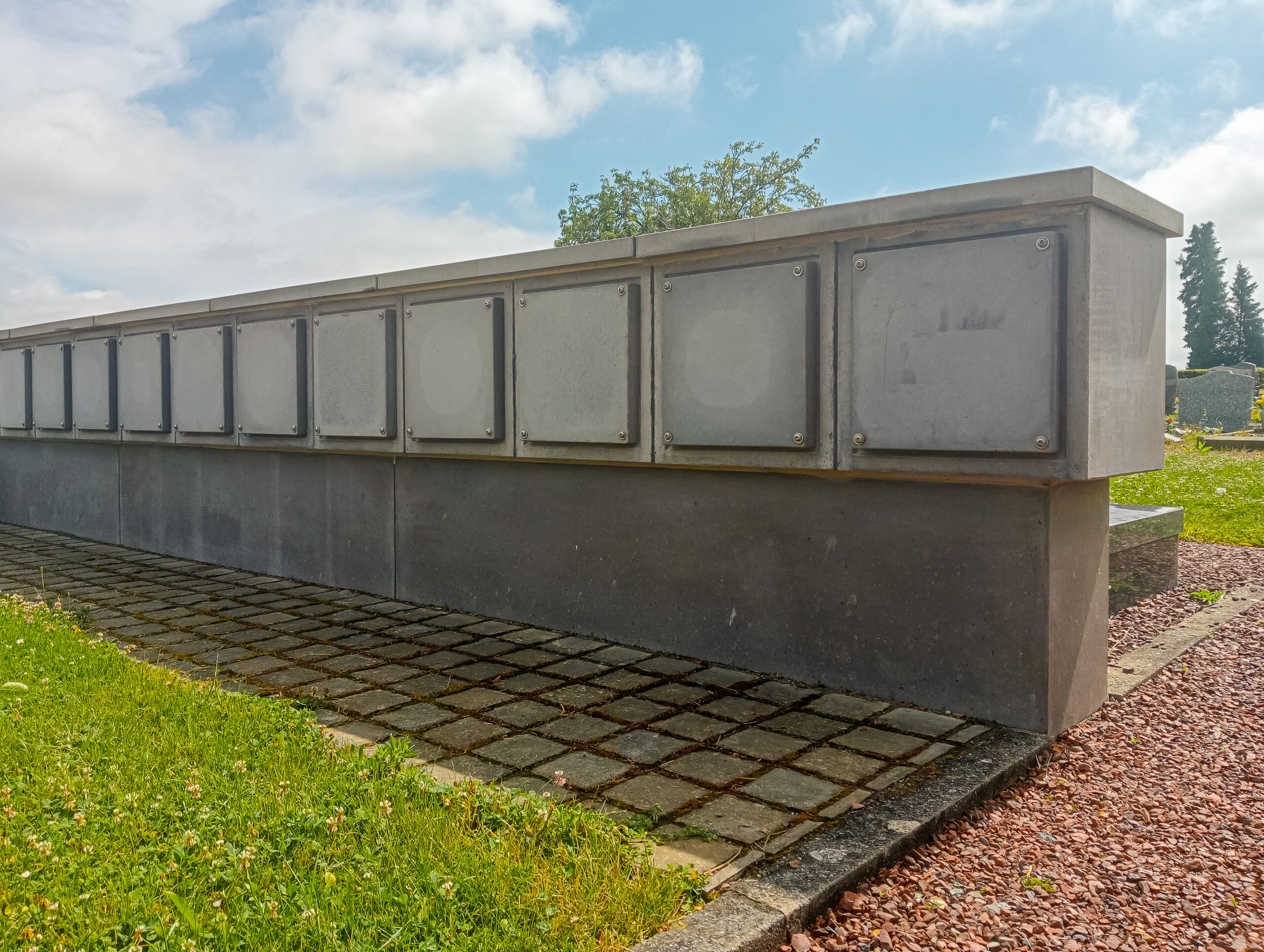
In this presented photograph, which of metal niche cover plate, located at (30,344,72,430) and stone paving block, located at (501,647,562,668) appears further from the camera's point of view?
metal niche cover plate, located at (30,344,72,430)

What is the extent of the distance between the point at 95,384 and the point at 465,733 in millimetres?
7353

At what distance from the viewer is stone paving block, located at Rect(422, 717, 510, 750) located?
12.8 ft

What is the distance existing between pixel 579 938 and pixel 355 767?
1312 millimetres

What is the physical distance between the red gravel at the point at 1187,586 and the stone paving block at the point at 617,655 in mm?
Result: 2584

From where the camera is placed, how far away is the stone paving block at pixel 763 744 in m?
3.81

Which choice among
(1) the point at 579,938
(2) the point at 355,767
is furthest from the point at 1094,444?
(2) the point at 355,767

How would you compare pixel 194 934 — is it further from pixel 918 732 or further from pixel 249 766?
pixel 918 732

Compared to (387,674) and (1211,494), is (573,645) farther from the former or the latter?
(1211,494)

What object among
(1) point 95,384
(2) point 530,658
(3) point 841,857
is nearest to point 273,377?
(1) point 95,384

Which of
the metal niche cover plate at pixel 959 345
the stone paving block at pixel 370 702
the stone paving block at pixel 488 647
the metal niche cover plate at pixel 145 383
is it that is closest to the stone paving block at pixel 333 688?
the stone paving block at pixel 370 702

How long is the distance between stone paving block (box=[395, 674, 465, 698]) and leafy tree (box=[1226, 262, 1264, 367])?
237 ft

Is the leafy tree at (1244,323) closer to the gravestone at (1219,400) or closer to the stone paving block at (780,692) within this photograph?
the gravestone at (1219,400)

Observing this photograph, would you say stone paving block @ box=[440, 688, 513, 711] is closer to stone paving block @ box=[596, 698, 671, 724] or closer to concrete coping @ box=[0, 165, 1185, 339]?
stone paving block @ box=[596, 698, 671, 724]

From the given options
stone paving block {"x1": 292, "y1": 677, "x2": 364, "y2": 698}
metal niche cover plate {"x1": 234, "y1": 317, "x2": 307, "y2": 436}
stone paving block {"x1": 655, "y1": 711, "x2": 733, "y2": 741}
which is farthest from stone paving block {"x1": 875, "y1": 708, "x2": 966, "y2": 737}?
metal niche cover plate {"x1": 234, "y1": 317, "x2": 307, "y2": 436}
